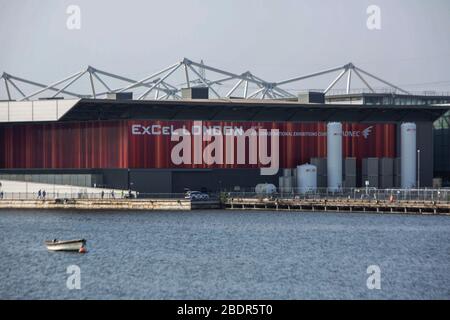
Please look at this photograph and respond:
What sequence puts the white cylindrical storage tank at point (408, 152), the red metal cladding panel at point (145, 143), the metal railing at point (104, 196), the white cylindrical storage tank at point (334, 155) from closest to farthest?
the metal railing at point (104, 196) → the red metal cladding panel at point (145, 143) → the white cylindrical storage tank at point (334, 155) → the white cylindrical storage tank at point (408, 152)

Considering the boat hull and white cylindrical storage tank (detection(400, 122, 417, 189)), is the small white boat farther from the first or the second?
white cylindrical storage tank (detection(400, 122, 417, 189))

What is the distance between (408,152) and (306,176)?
47.6ft

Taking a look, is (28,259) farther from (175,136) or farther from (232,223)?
(175,136)

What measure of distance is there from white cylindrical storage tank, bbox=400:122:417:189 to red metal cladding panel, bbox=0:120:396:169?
276 centimetres

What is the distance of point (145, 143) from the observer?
157750 millimetres

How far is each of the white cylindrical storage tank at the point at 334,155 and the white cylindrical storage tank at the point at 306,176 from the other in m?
2.67

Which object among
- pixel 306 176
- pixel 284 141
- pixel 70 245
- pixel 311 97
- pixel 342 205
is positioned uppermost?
pixel 311 97

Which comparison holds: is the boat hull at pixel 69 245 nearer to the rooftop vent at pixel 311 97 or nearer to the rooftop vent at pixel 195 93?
the rooftop vent at pixel 195 93

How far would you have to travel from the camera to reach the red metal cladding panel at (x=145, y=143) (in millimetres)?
157625

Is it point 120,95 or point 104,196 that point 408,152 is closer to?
point 120,95

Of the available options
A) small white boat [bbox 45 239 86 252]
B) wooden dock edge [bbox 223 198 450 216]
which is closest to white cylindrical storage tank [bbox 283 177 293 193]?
wooden dock edge [bbox 223 198 450 216]

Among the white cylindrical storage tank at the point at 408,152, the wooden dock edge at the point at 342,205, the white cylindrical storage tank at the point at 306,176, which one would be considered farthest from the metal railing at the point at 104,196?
the white cylindrical storage tank at the point at 408,152

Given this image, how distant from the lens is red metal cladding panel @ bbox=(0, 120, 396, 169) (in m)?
158

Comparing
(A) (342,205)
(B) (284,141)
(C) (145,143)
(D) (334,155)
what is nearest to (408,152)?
(D) (334,155)
